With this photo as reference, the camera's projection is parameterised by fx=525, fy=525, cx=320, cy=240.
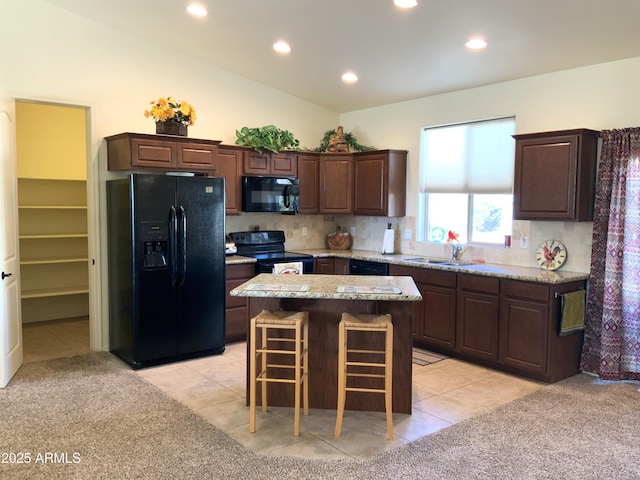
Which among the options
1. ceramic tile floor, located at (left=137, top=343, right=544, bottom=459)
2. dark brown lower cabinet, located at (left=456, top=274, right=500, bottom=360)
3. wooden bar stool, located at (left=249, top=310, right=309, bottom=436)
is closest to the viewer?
ceramic tile floor, located at (left=137, top=343, right=544, bottom=459)

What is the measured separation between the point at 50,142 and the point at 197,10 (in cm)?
305

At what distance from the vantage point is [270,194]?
588 centimetres

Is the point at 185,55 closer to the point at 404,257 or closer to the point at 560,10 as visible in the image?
the point at 404,257

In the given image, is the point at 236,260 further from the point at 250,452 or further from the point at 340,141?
the point at 250,452

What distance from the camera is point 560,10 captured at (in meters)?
3.53

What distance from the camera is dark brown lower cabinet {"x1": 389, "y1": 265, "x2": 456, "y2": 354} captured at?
493 centimetres

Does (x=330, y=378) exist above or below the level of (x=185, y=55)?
below

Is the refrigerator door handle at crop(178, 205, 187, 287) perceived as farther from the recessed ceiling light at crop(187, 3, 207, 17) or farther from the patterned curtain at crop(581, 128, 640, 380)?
the patterned curtain at crop(581, 128, 640, 380)

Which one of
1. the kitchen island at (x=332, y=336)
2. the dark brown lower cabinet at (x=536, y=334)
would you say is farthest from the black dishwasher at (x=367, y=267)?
the kitchen island at (x=332, y=336)

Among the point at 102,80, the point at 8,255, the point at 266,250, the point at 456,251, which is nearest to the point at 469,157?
the point at 456,251

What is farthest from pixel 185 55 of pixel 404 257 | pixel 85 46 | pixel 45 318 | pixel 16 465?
pixel 16 465

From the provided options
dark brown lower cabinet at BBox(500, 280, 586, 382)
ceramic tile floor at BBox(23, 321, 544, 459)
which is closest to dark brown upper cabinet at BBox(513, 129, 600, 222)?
dark brown lower cabinet at BBox(500, 280, 586, 382)

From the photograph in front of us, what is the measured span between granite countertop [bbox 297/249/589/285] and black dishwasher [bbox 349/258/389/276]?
5cm

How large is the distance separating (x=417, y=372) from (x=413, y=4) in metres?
2.95
